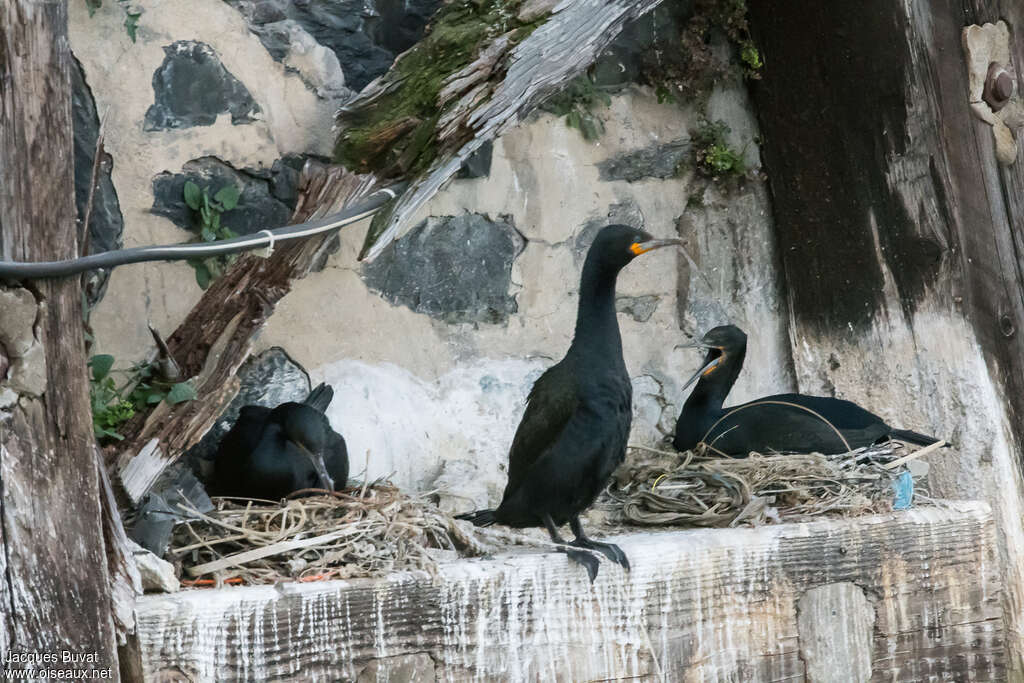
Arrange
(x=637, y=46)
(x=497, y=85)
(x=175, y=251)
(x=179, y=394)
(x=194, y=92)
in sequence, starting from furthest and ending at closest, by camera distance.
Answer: (x=637, y=46) < (x=194, y=92) < (x=497, y=85) < (x=179, y=394) < (x=175, y=251)

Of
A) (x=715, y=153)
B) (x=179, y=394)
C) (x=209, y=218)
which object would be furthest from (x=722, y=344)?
(x=179, y=394)

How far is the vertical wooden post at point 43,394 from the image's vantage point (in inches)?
78.5

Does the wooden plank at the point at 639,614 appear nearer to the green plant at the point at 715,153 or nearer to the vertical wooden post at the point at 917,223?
the vertical wooden post at the point at 917,223

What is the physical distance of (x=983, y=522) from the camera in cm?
330

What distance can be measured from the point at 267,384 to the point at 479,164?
0.94m

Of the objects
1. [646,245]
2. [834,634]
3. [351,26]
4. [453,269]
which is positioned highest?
[351,26]

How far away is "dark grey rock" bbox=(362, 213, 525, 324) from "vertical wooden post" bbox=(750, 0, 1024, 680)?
107cm

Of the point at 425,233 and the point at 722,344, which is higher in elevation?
the point at 425,233

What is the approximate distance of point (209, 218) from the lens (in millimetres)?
3148

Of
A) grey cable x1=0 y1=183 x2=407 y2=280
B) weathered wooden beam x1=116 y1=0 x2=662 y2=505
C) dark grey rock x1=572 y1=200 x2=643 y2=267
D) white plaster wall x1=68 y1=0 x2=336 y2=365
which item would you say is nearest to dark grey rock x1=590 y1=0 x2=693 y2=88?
dark grey rock x1=572 y1=200 x2=643 y2=267

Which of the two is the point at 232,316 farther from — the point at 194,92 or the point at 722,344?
the point at 722,344

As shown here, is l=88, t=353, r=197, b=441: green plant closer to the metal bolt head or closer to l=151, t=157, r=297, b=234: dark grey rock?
l=151, t=157, r=297, b=234: dark grey rock

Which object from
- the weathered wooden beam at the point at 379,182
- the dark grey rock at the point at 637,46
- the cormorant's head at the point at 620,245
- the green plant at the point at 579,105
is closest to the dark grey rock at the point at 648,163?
the green plant at the point at 579,105

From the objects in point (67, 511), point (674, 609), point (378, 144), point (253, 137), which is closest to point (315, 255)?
point (378, 144)
